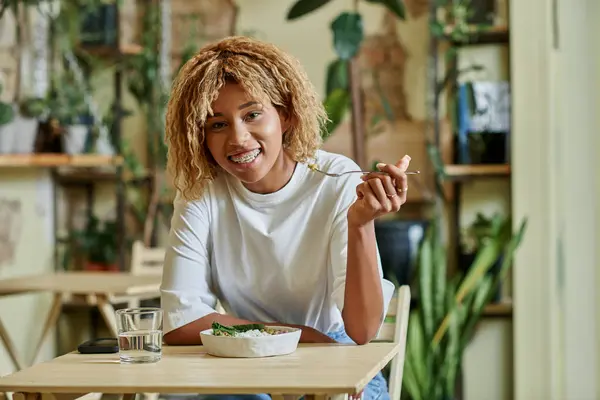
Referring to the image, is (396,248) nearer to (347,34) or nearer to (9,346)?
(347,34)

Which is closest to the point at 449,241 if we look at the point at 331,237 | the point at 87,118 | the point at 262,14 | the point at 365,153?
the point at 365,153

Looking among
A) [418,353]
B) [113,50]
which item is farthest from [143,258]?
[418,353]

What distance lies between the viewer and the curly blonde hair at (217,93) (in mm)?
2062

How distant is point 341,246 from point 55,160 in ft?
9.28

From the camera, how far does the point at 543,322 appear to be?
4.41 metres

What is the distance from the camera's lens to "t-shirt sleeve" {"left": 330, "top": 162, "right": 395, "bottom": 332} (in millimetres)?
2119

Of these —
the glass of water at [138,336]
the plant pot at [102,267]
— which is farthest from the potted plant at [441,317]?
the glass of water at [138,336]

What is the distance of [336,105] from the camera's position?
4445 millimetres

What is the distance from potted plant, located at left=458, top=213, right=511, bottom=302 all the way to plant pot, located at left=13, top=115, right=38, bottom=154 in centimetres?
201

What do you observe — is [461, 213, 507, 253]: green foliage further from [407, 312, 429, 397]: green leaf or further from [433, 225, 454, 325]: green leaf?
[407, 312, 429, 397]: green leaf

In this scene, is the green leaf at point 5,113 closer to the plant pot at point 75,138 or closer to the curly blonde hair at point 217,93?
the plant pot at point 75,138

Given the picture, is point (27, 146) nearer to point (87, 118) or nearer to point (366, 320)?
point (87, 118)

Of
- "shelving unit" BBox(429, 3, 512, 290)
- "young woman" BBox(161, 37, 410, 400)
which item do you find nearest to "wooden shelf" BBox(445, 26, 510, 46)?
"shelving unit" BBox(429, 3, 512, 290)

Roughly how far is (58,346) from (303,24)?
2.01 metres
